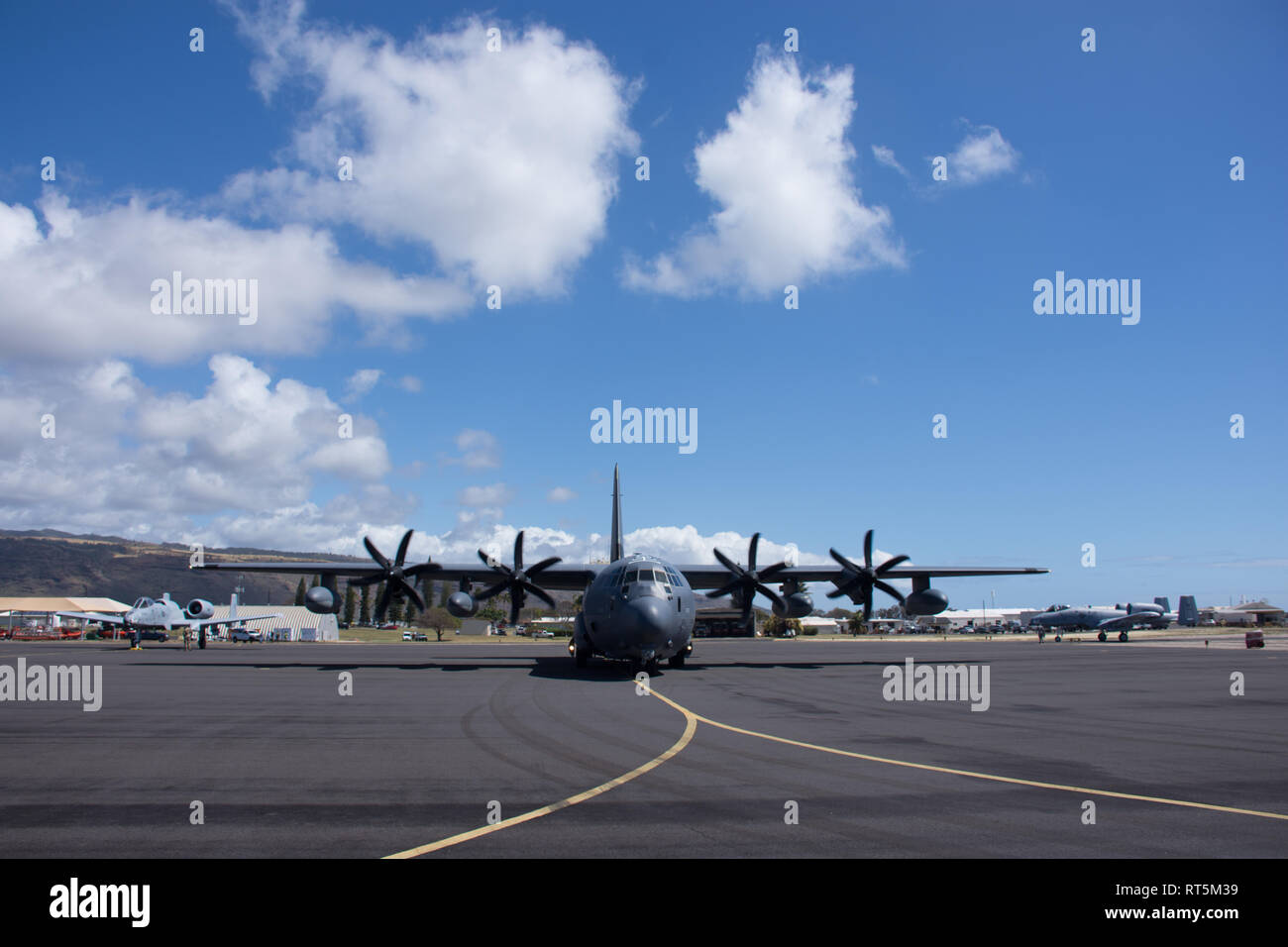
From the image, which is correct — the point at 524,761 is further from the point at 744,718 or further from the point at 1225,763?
the point at 1225,763

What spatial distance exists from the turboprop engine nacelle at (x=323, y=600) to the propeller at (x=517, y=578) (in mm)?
6145

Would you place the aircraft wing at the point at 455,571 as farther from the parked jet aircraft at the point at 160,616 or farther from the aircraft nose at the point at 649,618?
the parked jet aircraft at the point at 160,616

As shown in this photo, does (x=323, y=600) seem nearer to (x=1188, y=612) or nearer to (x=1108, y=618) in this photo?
(x=1108, y=618)

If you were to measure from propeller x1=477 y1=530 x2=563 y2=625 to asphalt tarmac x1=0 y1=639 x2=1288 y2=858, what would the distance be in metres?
12.6

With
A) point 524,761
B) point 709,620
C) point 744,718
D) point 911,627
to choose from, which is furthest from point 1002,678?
point 911,627

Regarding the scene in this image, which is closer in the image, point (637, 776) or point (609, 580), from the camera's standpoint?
point (637, 776)

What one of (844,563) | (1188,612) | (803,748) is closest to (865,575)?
(844,563)

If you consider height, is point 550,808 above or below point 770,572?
below

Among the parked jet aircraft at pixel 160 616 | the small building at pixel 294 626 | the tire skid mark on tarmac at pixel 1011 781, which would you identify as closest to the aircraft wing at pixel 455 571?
the tire skid mark on tarmac at pixel 1011 781

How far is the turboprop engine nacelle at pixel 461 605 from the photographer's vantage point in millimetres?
29609

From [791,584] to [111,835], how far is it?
110 ft

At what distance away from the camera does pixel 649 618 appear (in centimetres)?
2298

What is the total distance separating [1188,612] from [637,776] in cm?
18842
